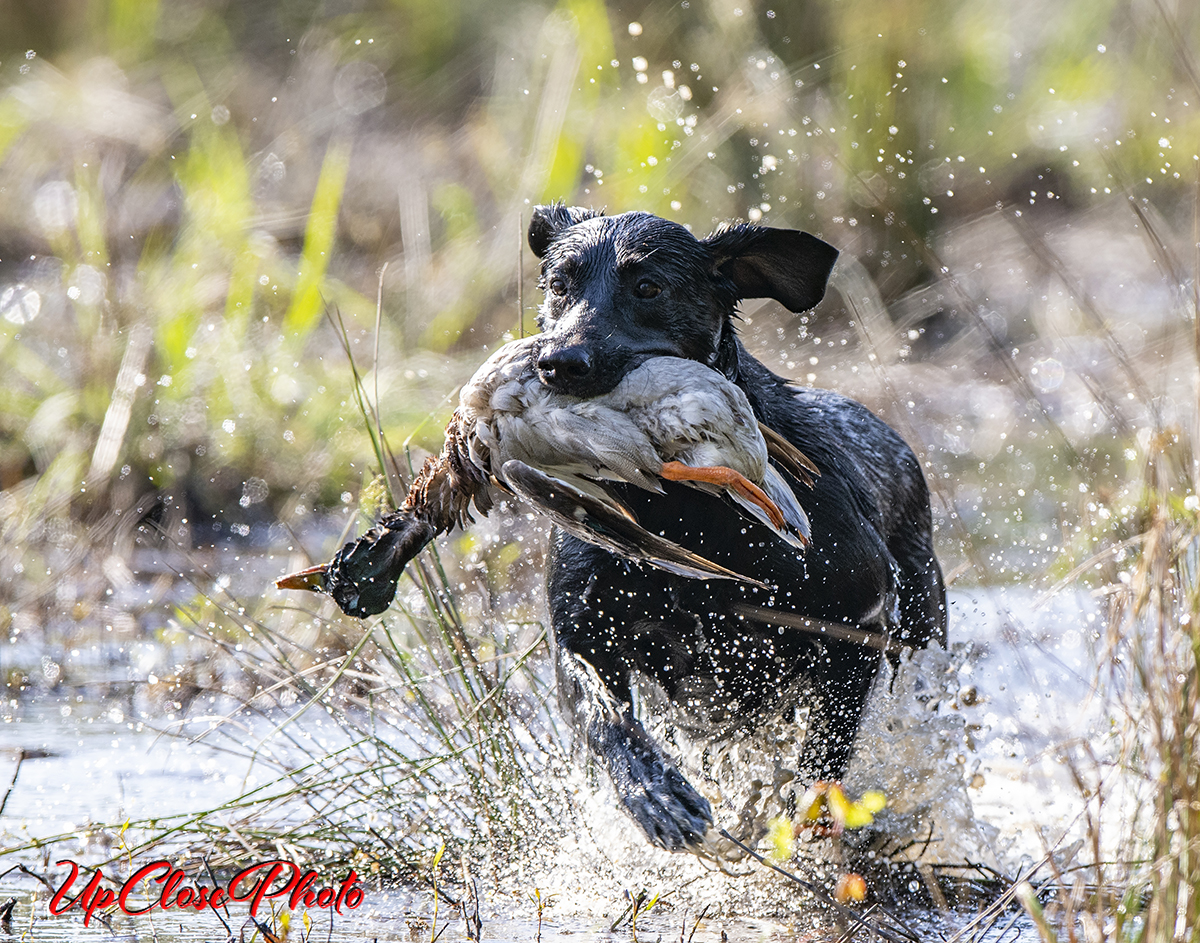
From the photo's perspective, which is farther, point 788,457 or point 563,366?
point 788,457

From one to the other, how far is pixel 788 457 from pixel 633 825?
911 mm

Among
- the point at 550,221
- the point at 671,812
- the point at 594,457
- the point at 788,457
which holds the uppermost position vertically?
the point at 550,221

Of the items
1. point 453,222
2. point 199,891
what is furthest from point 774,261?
point 453,222

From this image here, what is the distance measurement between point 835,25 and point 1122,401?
3.12 metres

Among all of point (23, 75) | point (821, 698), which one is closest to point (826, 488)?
point (821, 698)

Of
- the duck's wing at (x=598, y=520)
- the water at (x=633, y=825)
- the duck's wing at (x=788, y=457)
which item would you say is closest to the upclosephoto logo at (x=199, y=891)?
the water at (x=633, y=825)

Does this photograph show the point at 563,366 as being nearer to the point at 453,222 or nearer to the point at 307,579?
the point at 307,579

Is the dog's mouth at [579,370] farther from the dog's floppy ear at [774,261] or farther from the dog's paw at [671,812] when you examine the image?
the dog's paw at [671,812]

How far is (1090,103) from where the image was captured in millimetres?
9695

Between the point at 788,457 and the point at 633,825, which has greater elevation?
the point at 788,457

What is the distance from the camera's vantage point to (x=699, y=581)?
3148 millimetres

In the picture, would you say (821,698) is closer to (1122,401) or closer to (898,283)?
(1122,401)

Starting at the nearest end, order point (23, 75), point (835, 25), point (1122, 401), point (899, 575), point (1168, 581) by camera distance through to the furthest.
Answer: point (1168, 581) < point (899, 575) < point (1122, 401) < point (835, 25) < point (23, 75)

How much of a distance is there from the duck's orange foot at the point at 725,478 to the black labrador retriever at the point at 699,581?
0.42m
